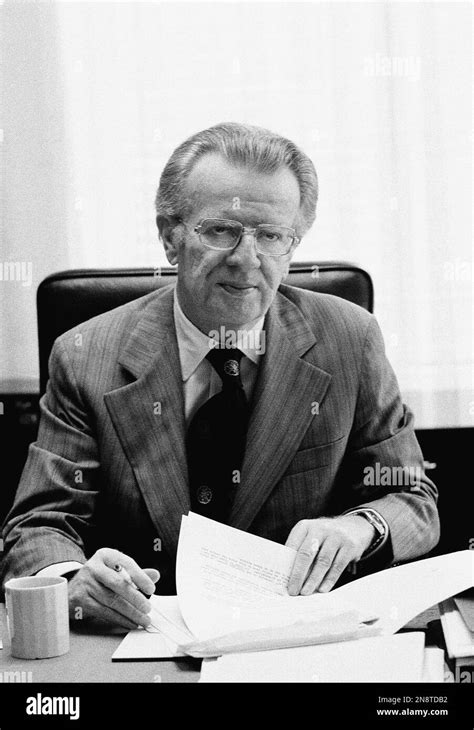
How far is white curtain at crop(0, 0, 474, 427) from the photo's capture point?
6.45 ft

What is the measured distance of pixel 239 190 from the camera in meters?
1.19

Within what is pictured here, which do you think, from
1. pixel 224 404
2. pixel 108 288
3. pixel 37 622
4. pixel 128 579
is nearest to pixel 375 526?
pixel 224 404

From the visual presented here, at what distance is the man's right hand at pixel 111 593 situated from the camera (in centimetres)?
83

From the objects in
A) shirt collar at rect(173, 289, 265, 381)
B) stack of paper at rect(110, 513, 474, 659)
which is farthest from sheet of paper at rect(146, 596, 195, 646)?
shirt collar at rect(173, 289, 265, 381)

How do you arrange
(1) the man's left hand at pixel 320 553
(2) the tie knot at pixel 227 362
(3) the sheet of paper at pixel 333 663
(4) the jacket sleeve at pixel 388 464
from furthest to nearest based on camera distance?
1. (2) the tie knot at pixel 227 362
2. (4) the jacket sleeve at pixel 388 464
3. (1) the man's left hand at pixel 320 553
4. (3) the sheet of paper at pixel 333 663

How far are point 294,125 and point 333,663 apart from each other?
4.95 feet

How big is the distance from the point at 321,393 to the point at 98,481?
355mm

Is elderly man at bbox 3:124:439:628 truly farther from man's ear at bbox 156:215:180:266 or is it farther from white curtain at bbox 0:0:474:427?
white curtain at bbox 0:0:474:427

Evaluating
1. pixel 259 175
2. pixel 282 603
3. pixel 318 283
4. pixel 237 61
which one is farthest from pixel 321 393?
pixel 237 61

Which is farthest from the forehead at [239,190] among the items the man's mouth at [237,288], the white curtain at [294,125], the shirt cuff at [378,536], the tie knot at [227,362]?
the white curtain at [294,125]

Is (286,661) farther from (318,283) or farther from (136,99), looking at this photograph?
(136,99)

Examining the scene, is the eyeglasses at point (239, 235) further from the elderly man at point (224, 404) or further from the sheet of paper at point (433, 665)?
the sheet of paper at point (433, 665)

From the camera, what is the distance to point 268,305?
1.27 m

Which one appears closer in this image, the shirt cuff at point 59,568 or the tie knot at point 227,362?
the shirt cuff at point 59,568
